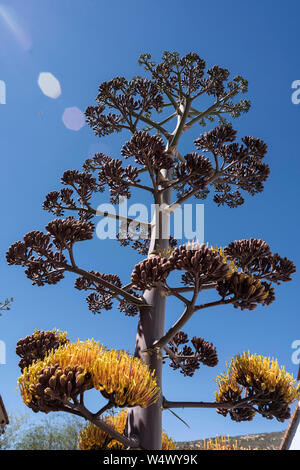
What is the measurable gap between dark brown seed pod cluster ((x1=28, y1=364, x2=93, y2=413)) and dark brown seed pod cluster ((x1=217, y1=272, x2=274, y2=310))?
1548mm

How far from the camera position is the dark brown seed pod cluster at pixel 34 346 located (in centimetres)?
426

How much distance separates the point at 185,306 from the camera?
12.7 feet

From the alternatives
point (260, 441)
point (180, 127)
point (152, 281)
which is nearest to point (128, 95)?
point (180, 127)

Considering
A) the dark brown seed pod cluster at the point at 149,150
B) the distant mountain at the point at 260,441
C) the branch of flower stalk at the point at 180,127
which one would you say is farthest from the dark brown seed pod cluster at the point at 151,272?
the distant mountain at the point at 260,441

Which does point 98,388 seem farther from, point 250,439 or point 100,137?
point 250,439

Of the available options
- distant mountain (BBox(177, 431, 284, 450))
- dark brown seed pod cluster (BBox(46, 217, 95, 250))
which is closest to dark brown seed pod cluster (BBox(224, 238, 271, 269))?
dark brown seed pod cluster (BBox(46, 217, 95, 250))

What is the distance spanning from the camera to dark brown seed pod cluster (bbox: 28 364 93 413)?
113 inches

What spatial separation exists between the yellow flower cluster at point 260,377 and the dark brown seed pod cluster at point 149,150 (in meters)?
2.67

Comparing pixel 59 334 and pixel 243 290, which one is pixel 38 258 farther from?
pixel 243 290

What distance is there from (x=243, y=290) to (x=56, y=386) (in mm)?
1885

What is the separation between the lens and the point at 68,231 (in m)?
4.24

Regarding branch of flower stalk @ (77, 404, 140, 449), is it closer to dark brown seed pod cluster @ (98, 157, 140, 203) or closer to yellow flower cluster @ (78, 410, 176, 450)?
yellow flower cluster @ (78, 410, 176, 450)

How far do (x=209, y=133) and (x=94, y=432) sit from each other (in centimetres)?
450

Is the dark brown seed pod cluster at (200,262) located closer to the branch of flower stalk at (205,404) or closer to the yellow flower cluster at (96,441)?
the branch of flower stalk at (205,404)
